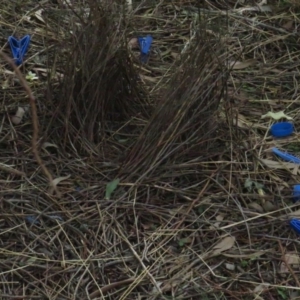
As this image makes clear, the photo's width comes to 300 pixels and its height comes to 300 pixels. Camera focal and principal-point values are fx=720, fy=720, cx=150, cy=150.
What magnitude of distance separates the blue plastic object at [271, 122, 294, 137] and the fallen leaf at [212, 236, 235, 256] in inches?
22.9

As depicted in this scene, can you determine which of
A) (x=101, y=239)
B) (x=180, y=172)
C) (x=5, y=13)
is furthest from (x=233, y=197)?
(x=5, y=13)

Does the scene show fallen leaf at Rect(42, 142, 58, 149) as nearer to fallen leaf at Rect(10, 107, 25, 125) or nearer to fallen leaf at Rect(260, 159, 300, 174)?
fallen leaf at Rect(10, 107, 25, 125)

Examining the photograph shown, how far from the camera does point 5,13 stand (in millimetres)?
3162

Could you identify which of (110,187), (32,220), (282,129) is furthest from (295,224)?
(32,220)

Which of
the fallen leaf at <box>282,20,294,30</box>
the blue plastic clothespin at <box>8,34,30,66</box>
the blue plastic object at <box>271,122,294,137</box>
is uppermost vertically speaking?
the blue plastic clothespin at <box>8,34,30,66</box>

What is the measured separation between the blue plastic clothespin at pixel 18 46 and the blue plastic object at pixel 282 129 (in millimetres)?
1039

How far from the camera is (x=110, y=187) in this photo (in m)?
2.37

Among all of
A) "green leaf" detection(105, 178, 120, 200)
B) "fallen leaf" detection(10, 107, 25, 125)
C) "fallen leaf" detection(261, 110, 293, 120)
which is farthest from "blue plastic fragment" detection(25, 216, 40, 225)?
"fallen leaf" detection(261, 110, 293, 120)

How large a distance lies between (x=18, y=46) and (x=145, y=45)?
0.54m

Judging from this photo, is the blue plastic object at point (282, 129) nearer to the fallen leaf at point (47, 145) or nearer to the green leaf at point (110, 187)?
the green leaf at point (110, 187)

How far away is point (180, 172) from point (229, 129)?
0.95 ft

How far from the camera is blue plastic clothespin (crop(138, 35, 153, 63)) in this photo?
9.94 ft

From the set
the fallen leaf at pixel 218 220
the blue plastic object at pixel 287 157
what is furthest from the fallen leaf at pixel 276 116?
the fallen leaf at pixel 218 220

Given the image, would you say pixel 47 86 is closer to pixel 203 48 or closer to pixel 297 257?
pixel 203 48
